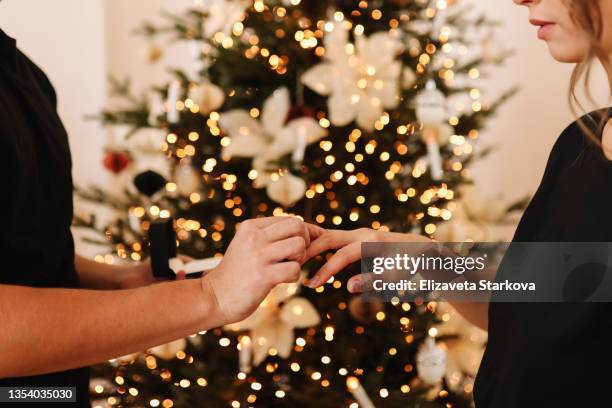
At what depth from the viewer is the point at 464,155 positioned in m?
1.65

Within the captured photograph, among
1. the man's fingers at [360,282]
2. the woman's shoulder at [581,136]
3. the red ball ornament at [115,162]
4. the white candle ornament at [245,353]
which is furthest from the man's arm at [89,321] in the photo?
the red ball ornament at [115,162]

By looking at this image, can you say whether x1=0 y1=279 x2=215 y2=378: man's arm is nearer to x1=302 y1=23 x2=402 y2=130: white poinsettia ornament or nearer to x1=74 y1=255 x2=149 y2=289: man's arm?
x1=74 y1=255 x2=149 y2=289: man's arm

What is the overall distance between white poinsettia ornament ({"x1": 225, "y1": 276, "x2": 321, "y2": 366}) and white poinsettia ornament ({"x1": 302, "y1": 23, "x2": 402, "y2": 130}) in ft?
1.31

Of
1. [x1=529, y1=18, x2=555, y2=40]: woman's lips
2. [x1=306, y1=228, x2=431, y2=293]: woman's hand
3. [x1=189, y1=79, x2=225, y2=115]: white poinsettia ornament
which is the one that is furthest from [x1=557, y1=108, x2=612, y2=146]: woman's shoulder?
[x1=189, y1=79, x2=225, y2=115]: white poinsettia ornament

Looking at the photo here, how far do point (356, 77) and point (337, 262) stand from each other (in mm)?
577

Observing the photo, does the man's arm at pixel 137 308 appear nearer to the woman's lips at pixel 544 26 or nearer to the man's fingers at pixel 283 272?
the man's fingers at pixel 283 272

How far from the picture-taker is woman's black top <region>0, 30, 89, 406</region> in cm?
75

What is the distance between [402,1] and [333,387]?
37.1 inches

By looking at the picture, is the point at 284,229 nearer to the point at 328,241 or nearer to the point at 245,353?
the point at 328,241

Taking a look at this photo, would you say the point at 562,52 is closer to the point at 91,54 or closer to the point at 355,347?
the point at 355,347

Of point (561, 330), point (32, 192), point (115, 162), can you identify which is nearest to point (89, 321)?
point (32, 192)

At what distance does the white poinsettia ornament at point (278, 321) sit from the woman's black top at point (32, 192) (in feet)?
1.52

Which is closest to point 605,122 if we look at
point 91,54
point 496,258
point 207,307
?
point 496,258

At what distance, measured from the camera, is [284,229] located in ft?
2.59
